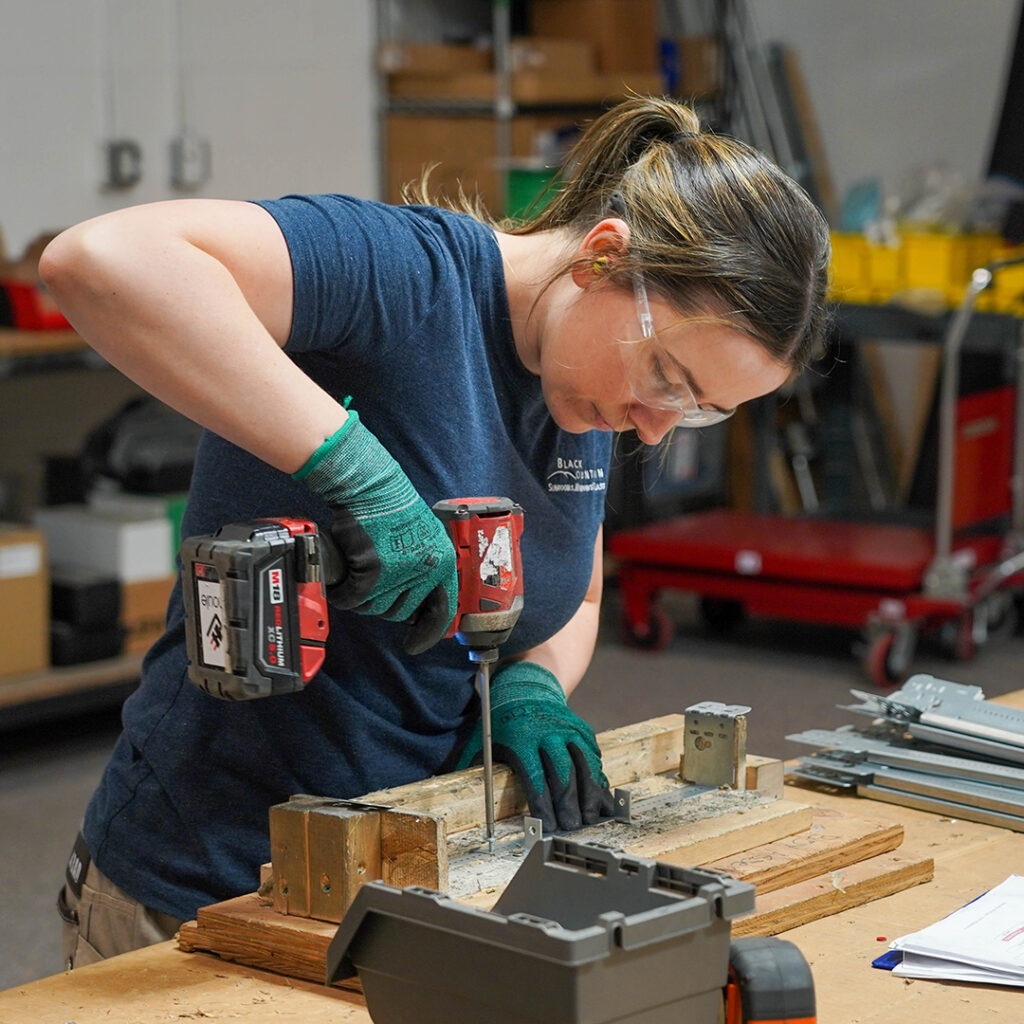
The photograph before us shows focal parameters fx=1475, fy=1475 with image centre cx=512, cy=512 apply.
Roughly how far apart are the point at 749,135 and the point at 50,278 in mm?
4670

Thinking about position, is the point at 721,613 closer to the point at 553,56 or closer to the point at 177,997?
the point at 553,56

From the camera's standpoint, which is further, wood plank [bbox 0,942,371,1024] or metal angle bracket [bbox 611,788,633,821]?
metal angle bracket [bbox 611,788,633,821]

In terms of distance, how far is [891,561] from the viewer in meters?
4.27

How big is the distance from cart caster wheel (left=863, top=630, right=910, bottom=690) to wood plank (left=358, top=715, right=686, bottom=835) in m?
2.72

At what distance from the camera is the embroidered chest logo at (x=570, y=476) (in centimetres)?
143

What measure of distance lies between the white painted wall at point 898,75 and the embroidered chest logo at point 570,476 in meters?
4.20

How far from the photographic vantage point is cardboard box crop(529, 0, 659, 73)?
201 inches

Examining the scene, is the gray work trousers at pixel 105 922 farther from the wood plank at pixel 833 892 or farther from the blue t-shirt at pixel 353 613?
the wood plank at pixel 833 892

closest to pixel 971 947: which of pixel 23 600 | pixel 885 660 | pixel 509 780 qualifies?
pixel 509 780

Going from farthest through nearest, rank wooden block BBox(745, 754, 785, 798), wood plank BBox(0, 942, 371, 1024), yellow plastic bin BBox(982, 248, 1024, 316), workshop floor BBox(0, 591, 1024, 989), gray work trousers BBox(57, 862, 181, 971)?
yellow plastic bin BBox(982, 248, 1024, 316) → workshop floor BBox(0, 591, 1024, 989) → wooden block BBox(745, 754, 785, 798) → gray work trousers BBox(57, 862, 181, 971) → wood plank BBox(0, 942, 371, 1024)

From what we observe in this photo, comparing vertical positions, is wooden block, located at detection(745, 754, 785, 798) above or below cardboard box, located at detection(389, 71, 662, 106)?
below

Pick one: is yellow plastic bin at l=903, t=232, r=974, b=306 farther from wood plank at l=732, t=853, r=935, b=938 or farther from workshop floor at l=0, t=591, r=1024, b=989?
wood plank at l=732, t=853, r=935, b=938

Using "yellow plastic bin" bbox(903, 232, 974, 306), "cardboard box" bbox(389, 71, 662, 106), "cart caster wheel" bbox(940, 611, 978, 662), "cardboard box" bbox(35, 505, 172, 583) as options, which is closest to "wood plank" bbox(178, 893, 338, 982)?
"cardboard box" bbox(35, 505, 172, 583)

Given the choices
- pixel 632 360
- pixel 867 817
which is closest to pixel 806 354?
pixel 632 360
